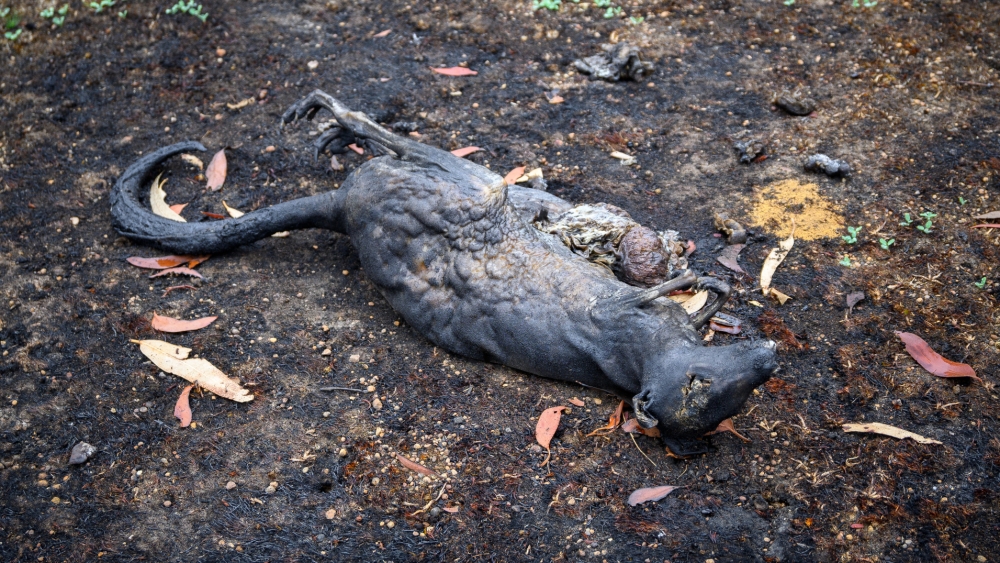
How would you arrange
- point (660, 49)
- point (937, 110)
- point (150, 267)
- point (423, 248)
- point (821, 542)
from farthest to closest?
point (660, 49) < point (937, 110) < point (150, 267) < point (423, 248) < point (821, 542)

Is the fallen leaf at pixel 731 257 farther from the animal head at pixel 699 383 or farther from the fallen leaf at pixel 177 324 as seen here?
the fallen leaf at pixel 177 324

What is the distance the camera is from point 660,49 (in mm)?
5473

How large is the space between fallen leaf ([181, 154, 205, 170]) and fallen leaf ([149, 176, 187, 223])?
252 millimetres

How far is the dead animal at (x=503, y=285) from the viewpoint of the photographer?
302 cm

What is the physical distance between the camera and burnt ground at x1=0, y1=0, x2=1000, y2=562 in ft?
9.89

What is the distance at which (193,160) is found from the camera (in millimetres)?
4906

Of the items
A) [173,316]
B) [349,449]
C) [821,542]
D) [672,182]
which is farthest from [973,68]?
[173,316]

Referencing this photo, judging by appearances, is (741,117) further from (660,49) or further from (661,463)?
(661,463)

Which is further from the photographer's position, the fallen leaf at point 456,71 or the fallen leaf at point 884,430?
the fallen leaf at point 456,71

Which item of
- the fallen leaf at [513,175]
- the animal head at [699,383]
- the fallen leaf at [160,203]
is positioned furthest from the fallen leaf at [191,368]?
the fallen leaf at [513,175]

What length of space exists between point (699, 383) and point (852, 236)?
5.64 ft

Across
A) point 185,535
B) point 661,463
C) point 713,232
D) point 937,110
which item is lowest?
point 185,535

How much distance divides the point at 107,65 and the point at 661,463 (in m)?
4.92

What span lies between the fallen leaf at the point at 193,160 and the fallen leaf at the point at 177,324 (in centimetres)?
134
